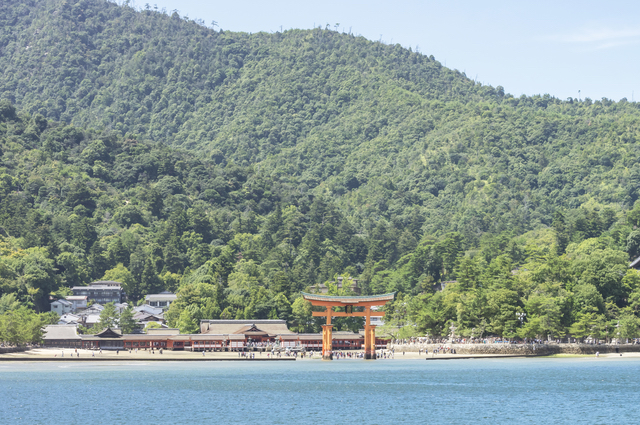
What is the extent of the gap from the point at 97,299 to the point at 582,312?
80123 millimetres

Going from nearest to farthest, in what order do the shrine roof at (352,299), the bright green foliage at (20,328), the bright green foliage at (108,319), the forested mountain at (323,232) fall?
1. the shrine roof at (352,299)
2. the bright green foliage at (20,328)
3. the forested mountain at (323,232)
4. the bright green foliage at (108,319)

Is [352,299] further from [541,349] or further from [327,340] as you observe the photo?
[541,349]

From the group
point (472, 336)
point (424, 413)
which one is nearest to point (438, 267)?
point (472, 336)

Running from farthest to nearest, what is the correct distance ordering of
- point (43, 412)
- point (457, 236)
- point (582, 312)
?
point (457, 236) → point (582, 312) → point (43, 412)

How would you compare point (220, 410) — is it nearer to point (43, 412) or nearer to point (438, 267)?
point (43, 412)

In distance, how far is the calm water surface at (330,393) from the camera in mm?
44938

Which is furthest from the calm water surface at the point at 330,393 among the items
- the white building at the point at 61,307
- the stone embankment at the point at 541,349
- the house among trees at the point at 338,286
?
the house among trees at the point at 338,286

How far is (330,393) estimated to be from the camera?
181ft

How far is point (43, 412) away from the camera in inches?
1810

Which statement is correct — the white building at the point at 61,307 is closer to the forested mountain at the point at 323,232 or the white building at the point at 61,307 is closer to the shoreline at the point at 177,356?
the forested mountain at the point at 323,232

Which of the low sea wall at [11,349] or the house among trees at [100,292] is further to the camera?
the house among trees at [100,292]

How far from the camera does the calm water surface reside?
147 ft

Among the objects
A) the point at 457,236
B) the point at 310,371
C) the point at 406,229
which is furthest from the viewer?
the point at 406,229

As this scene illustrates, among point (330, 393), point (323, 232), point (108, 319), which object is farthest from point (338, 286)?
point (330, 393)
